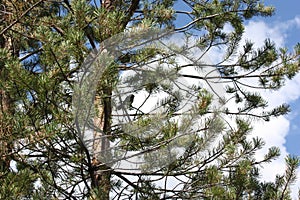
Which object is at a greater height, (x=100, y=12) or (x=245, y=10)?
(x=245, y=10)

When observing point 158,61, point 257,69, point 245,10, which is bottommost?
point 158,61

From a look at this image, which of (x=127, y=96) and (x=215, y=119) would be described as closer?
(x=215, y=119)

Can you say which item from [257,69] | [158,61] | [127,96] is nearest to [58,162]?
[127,96]

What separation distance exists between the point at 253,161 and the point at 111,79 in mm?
1485

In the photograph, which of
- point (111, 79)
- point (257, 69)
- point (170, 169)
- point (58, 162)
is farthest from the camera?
point (257, 69)

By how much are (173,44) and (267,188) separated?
4.45 feet

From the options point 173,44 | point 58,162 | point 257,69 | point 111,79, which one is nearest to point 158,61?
point 173,44

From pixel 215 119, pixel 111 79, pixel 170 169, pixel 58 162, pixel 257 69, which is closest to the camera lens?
pixel 111 79

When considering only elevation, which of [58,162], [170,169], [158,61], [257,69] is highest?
[257,69]

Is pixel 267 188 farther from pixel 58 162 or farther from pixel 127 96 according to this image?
pixel 58 162

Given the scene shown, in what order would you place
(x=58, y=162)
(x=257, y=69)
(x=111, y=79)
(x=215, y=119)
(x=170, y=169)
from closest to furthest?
1. (x=111, y=79)
2. (x=215, y=119)
3. (x=170, y=169)
4. (x=58, y=162)
5. (x=257, y=69)

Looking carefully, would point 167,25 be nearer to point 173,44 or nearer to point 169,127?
point 173,44

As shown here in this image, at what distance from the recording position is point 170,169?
9.62ft

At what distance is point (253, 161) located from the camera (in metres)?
3.46
